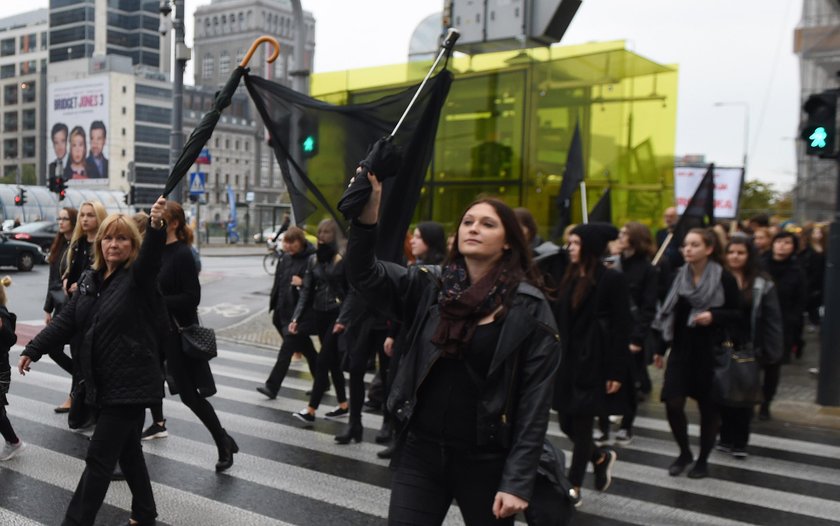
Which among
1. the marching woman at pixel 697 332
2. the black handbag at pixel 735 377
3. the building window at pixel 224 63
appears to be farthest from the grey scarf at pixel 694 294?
the building window at pixel 224 63

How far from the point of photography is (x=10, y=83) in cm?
13812

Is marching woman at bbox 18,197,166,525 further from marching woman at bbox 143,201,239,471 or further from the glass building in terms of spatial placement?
the glass building

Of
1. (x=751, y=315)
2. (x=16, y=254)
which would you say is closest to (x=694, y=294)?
(x=751, y=315)

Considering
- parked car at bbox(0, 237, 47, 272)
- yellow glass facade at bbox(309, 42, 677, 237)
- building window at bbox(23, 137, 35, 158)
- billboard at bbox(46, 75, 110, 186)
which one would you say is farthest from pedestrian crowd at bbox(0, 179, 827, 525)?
building window at bbox(23, 137, 35, 158)

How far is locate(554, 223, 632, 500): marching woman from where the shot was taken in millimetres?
5828

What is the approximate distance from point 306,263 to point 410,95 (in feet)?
15.3

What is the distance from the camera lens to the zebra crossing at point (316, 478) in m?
5.64

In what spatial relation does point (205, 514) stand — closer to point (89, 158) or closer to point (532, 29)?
point (532, 29)

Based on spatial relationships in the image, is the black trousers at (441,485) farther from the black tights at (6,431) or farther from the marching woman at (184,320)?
the black tights at (6,431)

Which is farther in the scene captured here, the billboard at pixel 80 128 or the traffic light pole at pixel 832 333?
the billboard at pixel 80 128

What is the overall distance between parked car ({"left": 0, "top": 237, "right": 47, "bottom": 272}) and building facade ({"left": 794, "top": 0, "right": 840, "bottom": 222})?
26.0 m

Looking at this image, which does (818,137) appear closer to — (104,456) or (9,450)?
(104,456)

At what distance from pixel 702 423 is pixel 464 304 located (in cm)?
413

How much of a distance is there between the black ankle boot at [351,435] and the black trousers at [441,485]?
4186 millimetres
